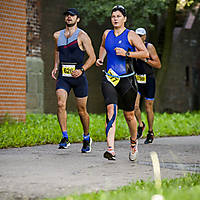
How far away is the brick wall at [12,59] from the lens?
11.8 meters

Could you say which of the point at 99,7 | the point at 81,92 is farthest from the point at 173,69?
the point at 81,92

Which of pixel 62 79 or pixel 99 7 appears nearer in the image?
pixel 62 79

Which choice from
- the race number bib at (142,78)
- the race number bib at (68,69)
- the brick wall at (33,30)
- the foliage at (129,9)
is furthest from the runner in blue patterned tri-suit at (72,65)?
the brick wall at (33,30)

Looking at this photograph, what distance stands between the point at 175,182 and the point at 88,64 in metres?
3.43

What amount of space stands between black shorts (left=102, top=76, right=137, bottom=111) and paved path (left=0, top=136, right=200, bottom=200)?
778 mm

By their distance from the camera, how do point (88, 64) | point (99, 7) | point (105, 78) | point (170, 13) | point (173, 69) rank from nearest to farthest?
point (105, 78) < point (88, 64) < point (99, 7) < point (170, 13) < point (173, 69)

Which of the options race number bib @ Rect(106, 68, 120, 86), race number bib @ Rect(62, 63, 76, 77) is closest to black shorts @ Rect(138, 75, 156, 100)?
race number bib @ Rect(62, 63, 76, 77)

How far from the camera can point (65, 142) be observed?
309 inches

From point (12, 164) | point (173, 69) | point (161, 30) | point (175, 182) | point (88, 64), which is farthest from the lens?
point (173, 69)

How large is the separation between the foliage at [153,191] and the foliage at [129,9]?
38.2 ft

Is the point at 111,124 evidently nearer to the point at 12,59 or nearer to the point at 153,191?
the point at 153,191

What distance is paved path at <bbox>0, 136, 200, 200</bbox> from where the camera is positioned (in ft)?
14.8

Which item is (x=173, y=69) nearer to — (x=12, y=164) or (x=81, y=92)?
(x=81, y=92)

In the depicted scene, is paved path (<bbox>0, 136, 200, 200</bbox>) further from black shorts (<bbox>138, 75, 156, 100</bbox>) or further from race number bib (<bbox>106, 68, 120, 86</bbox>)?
black shorts (<bbox>138, 75, 156, 100</bbox>)
